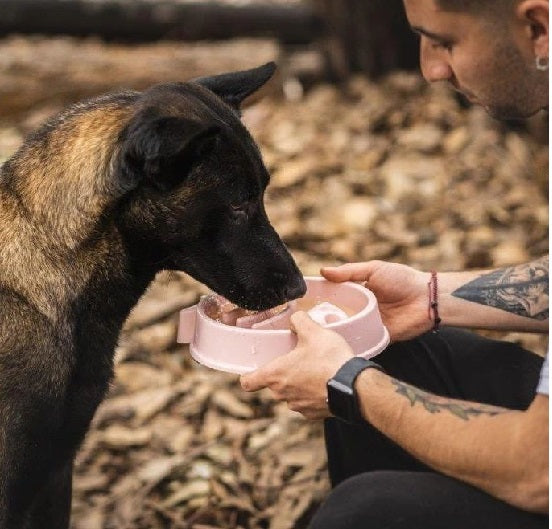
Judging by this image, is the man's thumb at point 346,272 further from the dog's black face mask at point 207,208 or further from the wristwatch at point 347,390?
the wristwatch at point 347,390

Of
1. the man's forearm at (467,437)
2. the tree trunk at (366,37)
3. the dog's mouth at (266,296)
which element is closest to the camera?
the man's forearm at (467,437)

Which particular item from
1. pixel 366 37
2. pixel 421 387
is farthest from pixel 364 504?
pixel 366 37

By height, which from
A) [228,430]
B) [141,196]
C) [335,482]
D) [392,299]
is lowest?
[228,430]

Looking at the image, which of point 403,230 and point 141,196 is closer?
point 141,196

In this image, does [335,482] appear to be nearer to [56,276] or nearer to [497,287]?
[497,287]

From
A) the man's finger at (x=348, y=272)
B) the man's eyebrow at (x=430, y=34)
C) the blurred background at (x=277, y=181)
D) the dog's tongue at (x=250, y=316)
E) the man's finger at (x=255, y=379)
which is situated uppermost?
the man's eyebrow at (x=430, y=34)

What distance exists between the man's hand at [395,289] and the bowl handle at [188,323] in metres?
0.43

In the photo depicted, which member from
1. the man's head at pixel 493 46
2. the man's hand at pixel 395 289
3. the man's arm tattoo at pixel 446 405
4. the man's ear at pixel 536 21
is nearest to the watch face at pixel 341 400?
the man's arm tattoo at pixel 446 405

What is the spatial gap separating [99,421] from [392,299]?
153 cm

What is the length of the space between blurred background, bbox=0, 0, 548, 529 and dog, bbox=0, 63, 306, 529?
979mm

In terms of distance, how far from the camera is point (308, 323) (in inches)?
102

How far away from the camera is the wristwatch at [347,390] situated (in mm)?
2426

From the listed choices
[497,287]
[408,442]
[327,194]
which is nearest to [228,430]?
[497,287]

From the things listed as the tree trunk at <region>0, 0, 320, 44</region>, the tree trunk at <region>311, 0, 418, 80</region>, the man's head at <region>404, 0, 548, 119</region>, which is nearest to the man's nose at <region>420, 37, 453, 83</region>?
the man's head at <region>404, 0, 548, 119</region>
